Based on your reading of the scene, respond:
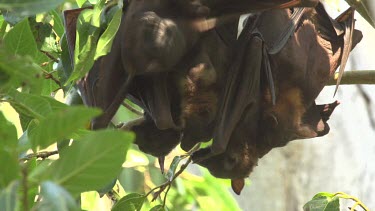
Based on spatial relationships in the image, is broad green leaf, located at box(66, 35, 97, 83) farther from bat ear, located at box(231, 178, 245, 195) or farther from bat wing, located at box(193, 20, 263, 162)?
bat ear, located at box(231, 178, 245, 195)

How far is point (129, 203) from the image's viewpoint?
5.62 feet

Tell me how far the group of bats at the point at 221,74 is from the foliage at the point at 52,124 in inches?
3.3

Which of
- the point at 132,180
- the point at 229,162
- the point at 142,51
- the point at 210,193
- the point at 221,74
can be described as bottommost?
the point at 132,180

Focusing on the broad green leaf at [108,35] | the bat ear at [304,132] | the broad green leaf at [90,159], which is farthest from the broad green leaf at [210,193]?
the broad green leaf at [90,159]

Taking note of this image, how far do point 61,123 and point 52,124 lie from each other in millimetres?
11

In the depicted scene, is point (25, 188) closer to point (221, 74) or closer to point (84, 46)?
point (84, 46)

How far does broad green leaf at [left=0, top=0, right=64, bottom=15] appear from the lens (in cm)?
106

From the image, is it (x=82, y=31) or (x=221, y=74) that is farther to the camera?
(x=221, y=74)

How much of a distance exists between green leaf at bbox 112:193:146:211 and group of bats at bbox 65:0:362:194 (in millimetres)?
102

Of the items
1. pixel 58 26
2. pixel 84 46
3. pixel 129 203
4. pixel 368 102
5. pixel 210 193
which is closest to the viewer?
pixel 84 46

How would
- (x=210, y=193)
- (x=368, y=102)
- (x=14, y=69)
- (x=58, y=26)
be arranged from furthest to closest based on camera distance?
(x=368, y=102)
(x=210, y=193)
(x=58, y=26)
(x=14, y=69)

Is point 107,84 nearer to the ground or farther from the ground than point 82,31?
nearer to the ground

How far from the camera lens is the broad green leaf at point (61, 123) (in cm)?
86

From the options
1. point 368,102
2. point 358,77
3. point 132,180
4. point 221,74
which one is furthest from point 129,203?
point 132,180
